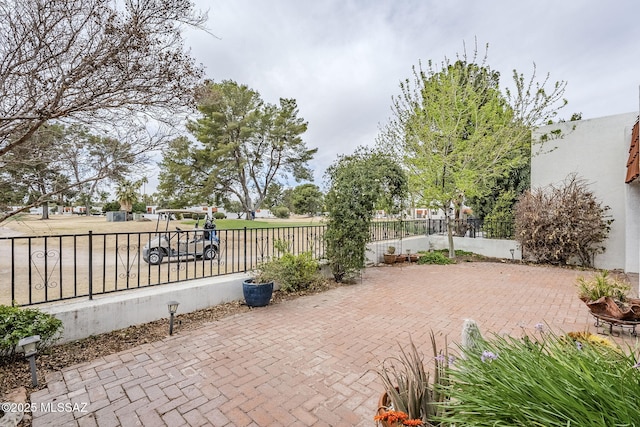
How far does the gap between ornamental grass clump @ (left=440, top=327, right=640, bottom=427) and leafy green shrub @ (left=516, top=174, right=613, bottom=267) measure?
29.4ft

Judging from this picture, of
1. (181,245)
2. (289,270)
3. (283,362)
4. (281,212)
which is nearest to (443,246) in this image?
(289,270)

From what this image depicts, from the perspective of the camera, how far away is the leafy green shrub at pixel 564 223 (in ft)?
28.3

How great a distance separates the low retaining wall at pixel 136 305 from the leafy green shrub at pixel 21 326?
32 centimetres

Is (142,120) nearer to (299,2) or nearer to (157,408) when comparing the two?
(157,408)

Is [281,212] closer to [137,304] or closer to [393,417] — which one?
[137,304]

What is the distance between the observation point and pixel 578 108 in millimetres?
12781

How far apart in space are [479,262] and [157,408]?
10.4 meters

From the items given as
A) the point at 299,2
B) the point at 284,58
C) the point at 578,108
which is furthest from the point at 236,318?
the point at 578,108

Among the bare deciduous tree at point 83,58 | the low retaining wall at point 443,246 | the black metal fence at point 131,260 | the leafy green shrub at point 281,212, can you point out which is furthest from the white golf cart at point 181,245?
the leafy green shrub at point 281,212

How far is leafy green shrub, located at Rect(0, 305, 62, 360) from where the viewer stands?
297 cm

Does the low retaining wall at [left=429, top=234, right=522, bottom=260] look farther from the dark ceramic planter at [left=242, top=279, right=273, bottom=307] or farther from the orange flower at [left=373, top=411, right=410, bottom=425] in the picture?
the orange flower at [left=373, top=411, right=410, bottom=425]

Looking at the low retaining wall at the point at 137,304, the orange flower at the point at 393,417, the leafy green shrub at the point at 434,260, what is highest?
the orange flower at the point at 393,417

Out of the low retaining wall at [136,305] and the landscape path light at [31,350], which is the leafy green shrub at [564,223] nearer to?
the low retaining wall at [136,305]

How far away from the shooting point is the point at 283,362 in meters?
3.26
